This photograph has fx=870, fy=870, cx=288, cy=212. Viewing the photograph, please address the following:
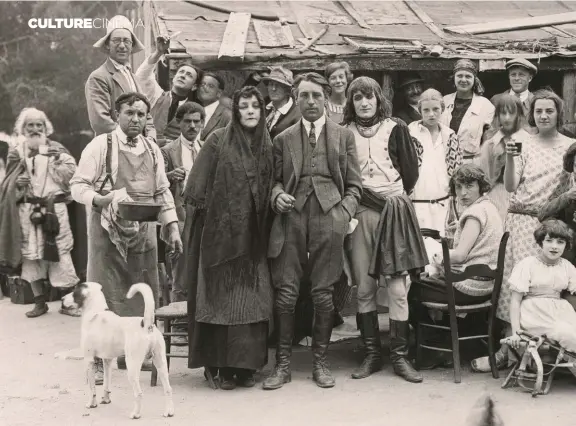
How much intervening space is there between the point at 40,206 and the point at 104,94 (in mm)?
2602

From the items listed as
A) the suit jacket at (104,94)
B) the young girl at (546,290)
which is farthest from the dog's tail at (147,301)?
the young girl at (546,290)

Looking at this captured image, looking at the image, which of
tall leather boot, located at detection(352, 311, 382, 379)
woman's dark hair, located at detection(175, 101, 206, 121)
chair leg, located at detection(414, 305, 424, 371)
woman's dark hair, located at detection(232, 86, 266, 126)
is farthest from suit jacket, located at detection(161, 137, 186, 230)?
chair leg, located at detection(414, 305, 424, 371)

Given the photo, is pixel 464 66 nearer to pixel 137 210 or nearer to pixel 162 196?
pixel 162 196

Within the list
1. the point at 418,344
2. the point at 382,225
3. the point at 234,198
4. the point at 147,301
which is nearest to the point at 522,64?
the point at 382,225

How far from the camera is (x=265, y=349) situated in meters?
6.09

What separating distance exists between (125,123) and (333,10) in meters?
4.45

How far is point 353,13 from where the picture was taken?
973 cm

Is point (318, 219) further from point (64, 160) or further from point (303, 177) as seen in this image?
point (64, 160)

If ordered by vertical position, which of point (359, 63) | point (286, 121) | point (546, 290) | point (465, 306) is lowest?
point (465, 306)

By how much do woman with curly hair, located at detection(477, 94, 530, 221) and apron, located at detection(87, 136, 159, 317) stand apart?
2893 mm

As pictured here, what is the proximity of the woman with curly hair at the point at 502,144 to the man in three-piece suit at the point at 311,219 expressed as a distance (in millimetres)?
1678

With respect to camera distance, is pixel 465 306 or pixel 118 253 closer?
pixel 118 253

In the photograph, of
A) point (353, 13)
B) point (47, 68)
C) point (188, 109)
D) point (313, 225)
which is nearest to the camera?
point (313, 225)

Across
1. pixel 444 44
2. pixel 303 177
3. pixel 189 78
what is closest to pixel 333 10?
pixel 444 44
